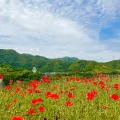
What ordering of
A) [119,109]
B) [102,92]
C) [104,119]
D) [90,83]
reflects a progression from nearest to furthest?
[104,119] < [119,109] < [102,92] < [90,83]

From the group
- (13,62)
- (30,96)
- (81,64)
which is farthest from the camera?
(13,62)

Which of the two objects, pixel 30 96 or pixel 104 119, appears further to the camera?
pixel 30 96

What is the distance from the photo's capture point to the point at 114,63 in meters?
98.1

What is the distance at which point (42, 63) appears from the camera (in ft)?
424

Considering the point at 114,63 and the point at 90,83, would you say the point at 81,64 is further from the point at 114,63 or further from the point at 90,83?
the point at 90,83

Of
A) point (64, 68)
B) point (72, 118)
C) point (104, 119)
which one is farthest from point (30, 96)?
point (64, 68)

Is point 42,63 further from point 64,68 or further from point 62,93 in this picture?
point 62,93

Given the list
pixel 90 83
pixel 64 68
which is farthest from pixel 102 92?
pixel 64 68

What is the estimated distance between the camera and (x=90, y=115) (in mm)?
4812

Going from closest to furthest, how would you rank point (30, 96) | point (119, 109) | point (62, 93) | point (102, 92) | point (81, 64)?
point (119, 109) < point (62, 93) < point (30, 96) < point (102, 92) < point (81, 64)

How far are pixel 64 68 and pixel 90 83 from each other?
327ft

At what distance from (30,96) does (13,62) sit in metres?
124

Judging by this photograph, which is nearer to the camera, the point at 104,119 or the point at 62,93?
the point at 104,119

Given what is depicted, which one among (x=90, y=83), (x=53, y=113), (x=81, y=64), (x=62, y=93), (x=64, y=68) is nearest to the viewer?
(x=53, y=113)
